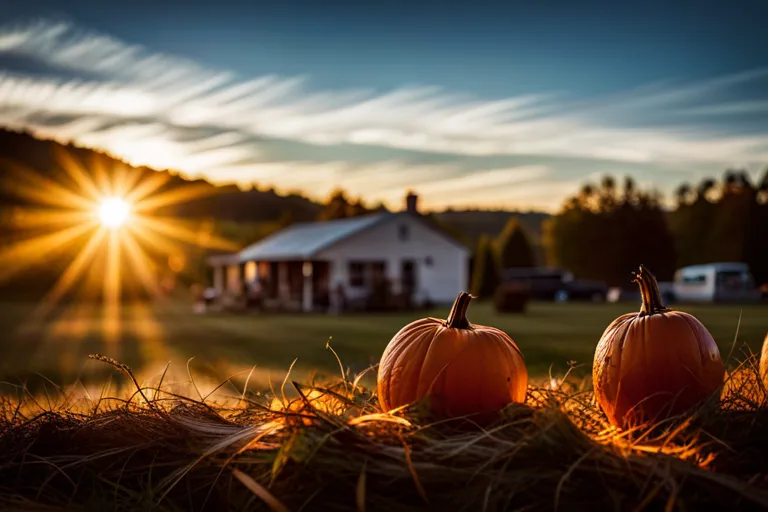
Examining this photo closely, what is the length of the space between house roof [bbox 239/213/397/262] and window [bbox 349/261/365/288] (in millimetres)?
1532

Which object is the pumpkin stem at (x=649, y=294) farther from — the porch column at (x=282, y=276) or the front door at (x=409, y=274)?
the front door at (x=409, y=274)

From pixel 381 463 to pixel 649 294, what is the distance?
1.09 metres

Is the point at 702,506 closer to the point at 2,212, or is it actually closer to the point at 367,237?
the point at 367,237

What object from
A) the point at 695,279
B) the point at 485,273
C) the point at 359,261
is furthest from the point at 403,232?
the point at 695,279

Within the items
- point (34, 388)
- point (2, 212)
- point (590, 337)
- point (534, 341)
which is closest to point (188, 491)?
point (34, 388)

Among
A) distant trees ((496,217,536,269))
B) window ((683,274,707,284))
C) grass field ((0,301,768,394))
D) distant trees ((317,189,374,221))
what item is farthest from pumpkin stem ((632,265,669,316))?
distant trees ((496,217,536,269))

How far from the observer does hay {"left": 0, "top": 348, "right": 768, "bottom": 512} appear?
4.72ft

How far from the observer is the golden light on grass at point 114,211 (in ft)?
149

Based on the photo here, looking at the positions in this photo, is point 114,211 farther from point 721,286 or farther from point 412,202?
point 721,286

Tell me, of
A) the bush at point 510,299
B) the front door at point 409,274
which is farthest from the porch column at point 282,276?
the bush at point 510,299

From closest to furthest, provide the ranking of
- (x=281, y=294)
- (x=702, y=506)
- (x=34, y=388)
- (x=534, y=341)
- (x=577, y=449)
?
1. (x=702, y=506)
2. (x=577, y=449)
3. (x=34, y=388)
4. (x=534, y=341)
5. (x=281, y=294)

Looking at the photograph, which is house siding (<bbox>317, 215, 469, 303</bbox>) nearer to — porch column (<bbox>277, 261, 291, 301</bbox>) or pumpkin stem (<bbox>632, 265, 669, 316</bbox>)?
porch column (<bbox>277, 261, 291, 301</bbox>)

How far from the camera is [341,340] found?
16.6 meters

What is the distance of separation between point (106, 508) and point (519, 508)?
81cm
